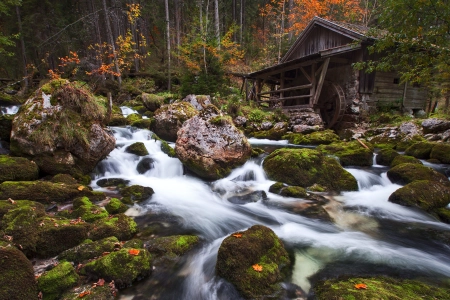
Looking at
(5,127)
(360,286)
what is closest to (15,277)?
(360,286)

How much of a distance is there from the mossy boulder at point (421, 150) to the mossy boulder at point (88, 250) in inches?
380

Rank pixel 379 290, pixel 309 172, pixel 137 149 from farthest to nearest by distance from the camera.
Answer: pixel 137 149 → pixel 309 172 → pixel 379 290

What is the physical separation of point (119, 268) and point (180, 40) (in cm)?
2273

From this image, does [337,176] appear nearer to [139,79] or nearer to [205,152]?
[205,152]

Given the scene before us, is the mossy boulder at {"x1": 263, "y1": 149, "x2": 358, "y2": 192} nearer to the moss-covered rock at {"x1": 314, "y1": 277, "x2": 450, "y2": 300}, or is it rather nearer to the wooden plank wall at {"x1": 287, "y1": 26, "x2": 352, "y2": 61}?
the moss-covered rock at {"x1": 314, "y1": 277, "x2": 450, "y2": 300}

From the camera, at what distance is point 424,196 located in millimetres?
5094

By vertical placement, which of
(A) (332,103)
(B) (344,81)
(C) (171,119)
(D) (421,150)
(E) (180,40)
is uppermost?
(E) (180,40)

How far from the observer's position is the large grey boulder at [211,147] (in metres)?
7.13

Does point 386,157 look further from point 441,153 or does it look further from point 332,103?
point 332,103

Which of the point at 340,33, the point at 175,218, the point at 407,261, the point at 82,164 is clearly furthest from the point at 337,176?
the point at 340,33

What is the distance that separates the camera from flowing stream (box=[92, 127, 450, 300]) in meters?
3.24

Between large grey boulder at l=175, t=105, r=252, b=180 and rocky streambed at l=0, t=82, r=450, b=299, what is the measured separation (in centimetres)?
3

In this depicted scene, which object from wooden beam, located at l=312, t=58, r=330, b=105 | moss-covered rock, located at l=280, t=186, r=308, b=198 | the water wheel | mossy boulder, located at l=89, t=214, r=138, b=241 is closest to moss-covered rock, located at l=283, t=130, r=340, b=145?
the water wheel

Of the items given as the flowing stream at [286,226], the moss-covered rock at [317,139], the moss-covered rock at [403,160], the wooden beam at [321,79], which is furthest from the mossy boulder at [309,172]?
the wooden beam at [321,79]
